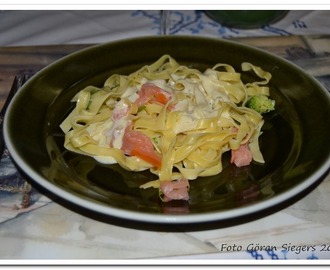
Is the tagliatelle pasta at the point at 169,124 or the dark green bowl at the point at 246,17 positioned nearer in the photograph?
the tagliatelle pasta at the point at 169,124

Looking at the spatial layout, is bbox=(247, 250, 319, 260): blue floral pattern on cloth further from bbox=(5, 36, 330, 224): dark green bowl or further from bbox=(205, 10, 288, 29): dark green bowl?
bbox=(205, 10, 288, 29): dark green bowl

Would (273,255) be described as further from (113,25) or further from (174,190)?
(113,25)

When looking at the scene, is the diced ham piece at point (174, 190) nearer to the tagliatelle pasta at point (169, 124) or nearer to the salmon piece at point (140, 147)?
the tagliatelle pasta at point (169, 124)

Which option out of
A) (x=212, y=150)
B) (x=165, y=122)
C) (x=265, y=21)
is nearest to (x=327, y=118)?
(x=212, y=150)

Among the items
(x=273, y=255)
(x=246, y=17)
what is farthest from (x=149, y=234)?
(x=246, y=17)

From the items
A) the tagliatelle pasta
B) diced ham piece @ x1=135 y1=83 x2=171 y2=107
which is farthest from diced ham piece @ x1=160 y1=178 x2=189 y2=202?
diced ham piece @ x1=135 y1=83 x2=171 y2=107

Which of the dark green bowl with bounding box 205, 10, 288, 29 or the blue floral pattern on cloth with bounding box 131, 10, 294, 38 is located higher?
→ the dark green bowl with bounding box 205, 10, 288, 29

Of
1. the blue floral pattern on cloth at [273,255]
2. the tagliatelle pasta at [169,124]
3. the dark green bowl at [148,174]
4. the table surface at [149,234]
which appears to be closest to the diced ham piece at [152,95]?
the tagliatelle pasta at [169,124]
